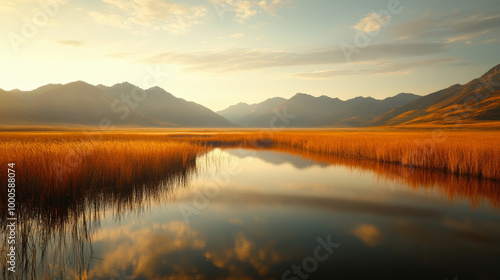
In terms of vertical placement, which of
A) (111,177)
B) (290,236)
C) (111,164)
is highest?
(111,164)

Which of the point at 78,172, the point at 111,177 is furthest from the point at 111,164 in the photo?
the point at 78,172

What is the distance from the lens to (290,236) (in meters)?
5.86

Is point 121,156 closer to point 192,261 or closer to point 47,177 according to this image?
point 47,177

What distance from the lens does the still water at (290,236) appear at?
14.4ft

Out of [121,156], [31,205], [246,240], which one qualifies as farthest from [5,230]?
A: [121,156]

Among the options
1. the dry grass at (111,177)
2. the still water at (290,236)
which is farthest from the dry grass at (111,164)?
the still water at (290,236)

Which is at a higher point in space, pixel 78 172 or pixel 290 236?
pixel 78 172

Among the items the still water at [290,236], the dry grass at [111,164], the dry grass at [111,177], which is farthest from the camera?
the dry grass at [111,164]

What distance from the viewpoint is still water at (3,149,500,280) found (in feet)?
14.4

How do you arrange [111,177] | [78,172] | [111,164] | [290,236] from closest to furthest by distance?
1. [290,236]
2. [78,172]
3. [111,177]
4. [111,164]

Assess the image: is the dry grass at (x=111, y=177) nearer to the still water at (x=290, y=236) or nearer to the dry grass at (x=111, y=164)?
the dry grass at (x=111, y=164)

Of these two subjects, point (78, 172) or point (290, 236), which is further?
point (78, 172)

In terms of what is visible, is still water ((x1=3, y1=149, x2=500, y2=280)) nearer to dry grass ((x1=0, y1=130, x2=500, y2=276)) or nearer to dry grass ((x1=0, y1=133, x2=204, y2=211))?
dry grass ((x1=0, y1=130, x2=500, y2=276))

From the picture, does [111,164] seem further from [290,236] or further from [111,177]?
[290,236]
